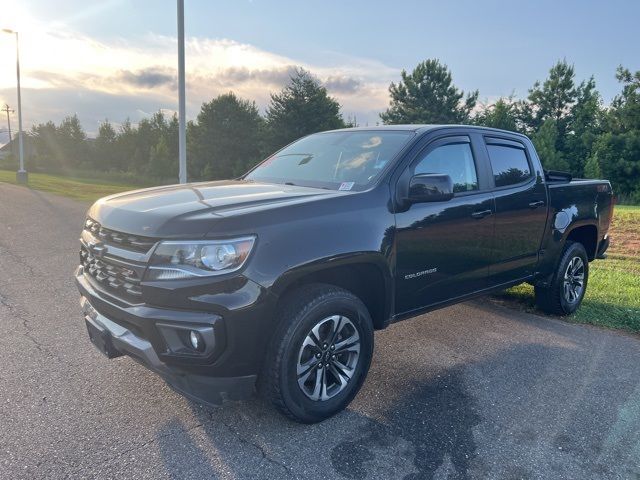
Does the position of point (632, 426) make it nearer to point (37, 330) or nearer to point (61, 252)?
point (37, 330)

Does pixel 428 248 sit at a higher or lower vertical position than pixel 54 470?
higher

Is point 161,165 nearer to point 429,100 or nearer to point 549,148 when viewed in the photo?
point 429,100

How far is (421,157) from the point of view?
12.4 ft

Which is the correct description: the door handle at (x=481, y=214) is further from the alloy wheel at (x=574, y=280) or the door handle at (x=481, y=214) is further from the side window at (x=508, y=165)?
A: the alloy wheel at (x=574, y=280)

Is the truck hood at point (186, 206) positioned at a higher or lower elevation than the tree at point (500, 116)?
lower

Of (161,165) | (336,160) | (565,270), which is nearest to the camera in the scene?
(336,160)

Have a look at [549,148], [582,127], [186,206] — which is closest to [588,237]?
[186,206]

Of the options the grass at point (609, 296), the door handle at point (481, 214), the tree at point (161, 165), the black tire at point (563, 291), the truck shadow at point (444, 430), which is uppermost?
the tree at point (161, 165)

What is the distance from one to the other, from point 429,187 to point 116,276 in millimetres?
2103

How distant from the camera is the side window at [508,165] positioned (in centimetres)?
449

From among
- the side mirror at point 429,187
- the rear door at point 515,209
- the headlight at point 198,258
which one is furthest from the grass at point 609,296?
the headlight at point 198,258

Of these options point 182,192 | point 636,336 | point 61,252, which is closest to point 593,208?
point 636,336

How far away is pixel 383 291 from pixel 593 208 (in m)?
3.42

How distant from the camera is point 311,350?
3080 millimetres
